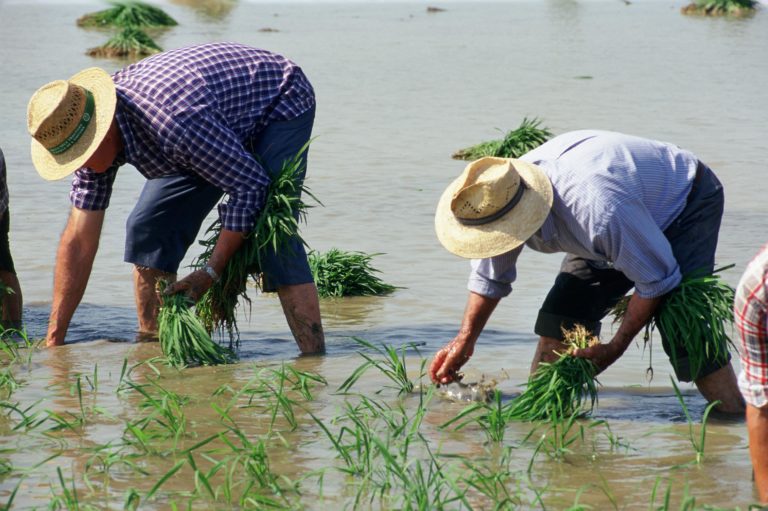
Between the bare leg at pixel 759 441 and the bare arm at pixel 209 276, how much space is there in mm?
2476

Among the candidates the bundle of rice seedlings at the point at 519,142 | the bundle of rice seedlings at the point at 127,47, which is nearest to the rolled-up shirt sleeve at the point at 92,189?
the bundle of rice seedlings at the point at 519,142

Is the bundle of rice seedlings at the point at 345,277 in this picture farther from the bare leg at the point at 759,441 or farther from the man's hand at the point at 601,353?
the bare leg at the point at 759,441

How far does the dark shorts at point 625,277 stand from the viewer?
13.8 feet

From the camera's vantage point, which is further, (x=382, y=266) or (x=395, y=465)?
(x=382, y=266)

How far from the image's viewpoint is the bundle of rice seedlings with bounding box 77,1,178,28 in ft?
85.3

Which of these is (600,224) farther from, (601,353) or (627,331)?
(601,353)

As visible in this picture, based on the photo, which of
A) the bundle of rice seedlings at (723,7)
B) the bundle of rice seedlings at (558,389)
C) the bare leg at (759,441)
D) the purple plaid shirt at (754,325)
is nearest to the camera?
the purple plaid shirt at (754,325)

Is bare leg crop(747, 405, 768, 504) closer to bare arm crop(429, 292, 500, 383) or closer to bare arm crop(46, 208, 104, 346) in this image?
bare arm crop(429, 292, 500, 383)

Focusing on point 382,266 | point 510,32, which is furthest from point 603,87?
point 510,32

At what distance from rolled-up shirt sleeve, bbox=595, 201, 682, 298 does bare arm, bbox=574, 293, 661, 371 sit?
0.14ft

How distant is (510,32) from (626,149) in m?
24.1

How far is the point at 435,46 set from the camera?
2356 cm

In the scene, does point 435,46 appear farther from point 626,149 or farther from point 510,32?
point 626,149

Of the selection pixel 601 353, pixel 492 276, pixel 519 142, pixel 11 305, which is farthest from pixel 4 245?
pixel 519 142
